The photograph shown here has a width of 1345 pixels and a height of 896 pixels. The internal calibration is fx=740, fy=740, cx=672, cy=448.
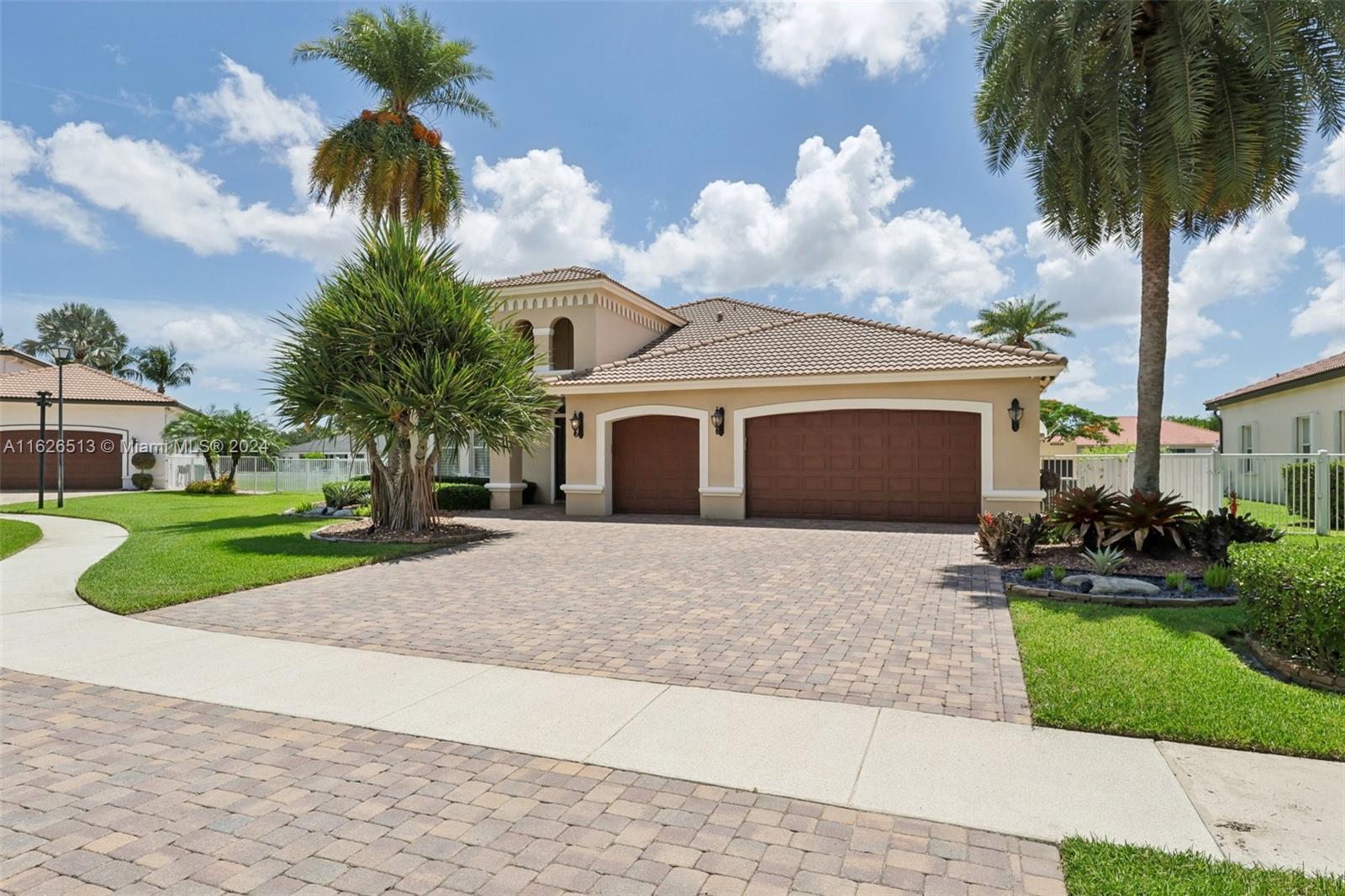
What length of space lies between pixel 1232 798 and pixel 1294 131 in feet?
37.7

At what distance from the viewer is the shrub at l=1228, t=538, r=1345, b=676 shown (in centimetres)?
529

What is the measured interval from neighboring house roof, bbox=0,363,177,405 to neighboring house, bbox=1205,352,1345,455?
4280cm

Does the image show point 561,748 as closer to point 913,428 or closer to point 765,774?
point 765,774

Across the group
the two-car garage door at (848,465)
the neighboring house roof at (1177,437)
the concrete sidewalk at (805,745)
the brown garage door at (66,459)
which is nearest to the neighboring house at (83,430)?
the brown garage door at (66,459)

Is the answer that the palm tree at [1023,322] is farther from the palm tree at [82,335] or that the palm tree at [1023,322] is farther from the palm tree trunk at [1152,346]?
the palm tree at [82,335]

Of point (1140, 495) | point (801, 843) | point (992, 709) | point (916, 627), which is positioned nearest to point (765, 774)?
point (801, 843)

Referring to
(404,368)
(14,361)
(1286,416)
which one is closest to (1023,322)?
(1286,416)

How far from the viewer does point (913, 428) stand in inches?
656

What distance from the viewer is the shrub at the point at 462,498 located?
829 inches

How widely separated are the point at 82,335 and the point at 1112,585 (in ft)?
227

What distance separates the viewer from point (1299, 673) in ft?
18.1

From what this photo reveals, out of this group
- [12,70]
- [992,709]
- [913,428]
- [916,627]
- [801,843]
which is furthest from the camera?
[913,428]

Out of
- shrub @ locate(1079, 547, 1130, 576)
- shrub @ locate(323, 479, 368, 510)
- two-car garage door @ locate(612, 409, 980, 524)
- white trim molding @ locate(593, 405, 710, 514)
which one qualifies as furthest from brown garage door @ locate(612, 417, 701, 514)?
shrub @ locate(1079, 547, 1130, 576)

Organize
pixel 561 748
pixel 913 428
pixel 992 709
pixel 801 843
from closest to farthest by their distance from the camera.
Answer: pixel 801 843 → pixel 561 748 → pixel 992 709 → pixel 913 428
